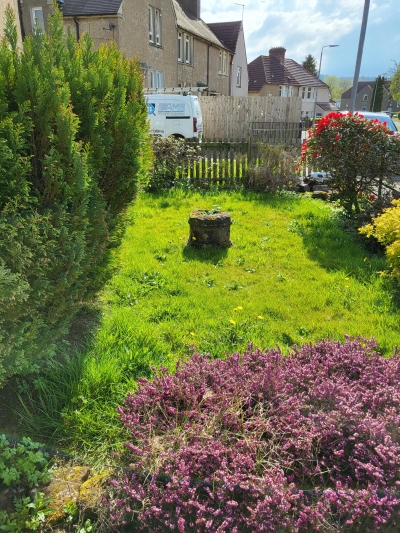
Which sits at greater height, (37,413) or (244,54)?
(244,54)

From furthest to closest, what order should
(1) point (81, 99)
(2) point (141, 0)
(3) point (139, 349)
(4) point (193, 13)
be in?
(4) point (193, 13) → (2) point (141, 0) → (3) point (139, 349) → (1) point (81, 99)

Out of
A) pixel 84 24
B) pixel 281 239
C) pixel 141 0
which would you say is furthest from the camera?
pixel 141 0

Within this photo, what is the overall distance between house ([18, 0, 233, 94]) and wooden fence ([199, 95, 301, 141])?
3.88m

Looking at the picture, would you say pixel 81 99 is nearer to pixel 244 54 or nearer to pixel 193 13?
pixel 193 13

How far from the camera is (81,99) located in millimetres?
2961

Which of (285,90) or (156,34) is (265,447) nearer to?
(156,34)

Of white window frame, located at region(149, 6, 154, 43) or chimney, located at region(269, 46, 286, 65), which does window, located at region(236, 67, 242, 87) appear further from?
white window frame, located at region(149, 6, 154, 43)

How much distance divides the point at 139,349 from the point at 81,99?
2.04 metres

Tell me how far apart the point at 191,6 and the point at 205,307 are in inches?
1345

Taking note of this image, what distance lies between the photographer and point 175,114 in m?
15.4

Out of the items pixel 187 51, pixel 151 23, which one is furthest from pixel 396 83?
pixel 151 23

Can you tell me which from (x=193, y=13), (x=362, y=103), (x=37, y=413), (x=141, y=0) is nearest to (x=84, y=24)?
(x=141, y=0)

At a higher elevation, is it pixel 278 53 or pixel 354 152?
pixel 278 53

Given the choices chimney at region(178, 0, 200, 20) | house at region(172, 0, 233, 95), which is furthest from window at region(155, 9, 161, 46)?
chimney at region(178, 0, 200, 20)
